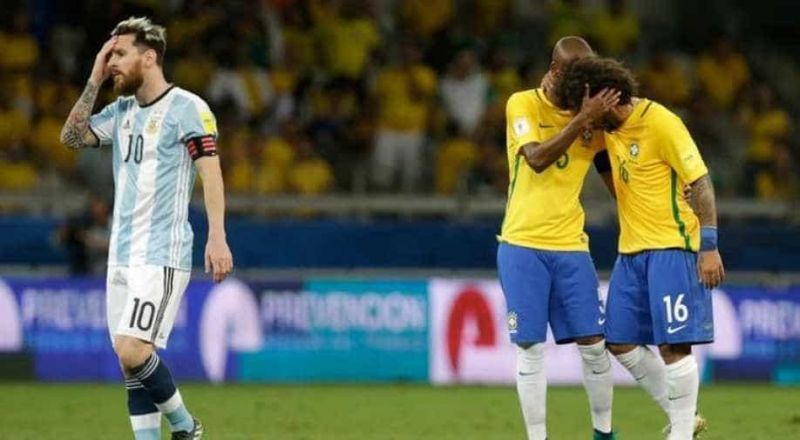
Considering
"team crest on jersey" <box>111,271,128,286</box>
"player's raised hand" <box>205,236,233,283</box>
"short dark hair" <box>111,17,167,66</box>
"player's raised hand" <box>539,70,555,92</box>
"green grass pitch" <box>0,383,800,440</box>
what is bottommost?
"green grass pitch" <box>0,383,800,440</box>

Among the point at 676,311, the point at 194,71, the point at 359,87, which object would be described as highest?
the point at 194,71

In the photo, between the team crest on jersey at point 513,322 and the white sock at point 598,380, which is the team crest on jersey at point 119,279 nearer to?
the team crest on jersey at point 513,322

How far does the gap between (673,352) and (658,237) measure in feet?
2.13

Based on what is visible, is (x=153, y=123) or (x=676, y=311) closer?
(x=153, y=123)

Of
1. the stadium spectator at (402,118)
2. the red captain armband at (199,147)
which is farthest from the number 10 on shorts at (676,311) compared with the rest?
the stadium spectator at (402,118)

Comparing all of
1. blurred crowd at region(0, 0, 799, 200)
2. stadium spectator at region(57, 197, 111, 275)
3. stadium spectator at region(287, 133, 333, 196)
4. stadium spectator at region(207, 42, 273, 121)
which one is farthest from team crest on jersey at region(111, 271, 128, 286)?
stadium spectator at region(207, 42, 273, 121)

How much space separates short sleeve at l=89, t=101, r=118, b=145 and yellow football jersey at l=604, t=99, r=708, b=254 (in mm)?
2796

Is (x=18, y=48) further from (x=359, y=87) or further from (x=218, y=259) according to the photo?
(x=218, y=259)

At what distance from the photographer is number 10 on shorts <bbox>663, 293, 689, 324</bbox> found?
10.3m

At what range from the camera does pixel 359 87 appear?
73.6 ft

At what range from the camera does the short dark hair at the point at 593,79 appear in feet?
33.7

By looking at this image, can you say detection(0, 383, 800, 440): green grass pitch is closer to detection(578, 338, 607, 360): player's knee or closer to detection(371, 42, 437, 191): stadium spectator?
detection(578, 338, 607, 360): player's knee

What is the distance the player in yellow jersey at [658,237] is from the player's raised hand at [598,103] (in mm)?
39

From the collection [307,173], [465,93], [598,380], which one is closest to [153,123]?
[598,380]
